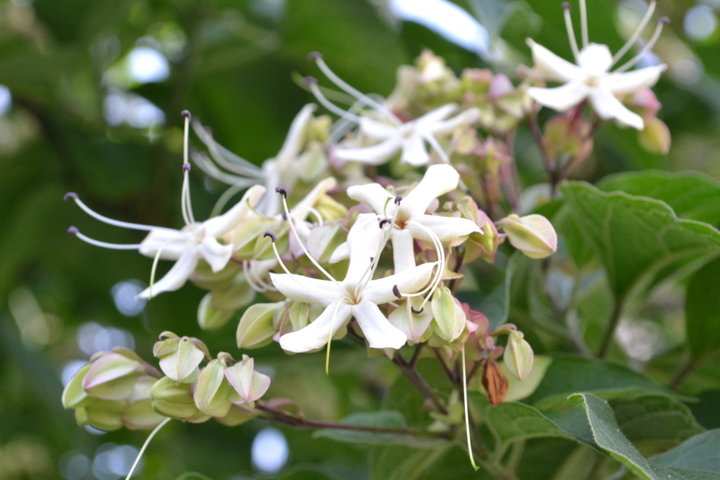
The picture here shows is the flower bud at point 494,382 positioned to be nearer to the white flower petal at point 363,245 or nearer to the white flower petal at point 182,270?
the white flower petal at point 363,245

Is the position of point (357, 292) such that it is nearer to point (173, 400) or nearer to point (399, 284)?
point (399, 284)

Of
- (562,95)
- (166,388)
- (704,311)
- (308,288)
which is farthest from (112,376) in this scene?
(704,311)

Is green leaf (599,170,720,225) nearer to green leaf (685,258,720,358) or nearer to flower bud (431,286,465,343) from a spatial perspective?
green leaf (685,258,720,358)

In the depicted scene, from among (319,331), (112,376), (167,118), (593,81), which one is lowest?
(167,118)

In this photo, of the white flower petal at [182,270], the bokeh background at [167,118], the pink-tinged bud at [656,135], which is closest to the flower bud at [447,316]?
the white flower petal at [182,270]

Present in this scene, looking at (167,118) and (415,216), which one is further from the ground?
(415,216)

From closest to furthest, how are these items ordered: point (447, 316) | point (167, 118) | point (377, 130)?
point (447, 316), point (377, 130), point (167, 118)

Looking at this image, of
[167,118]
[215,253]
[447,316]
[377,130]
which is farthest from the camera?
[167,118]

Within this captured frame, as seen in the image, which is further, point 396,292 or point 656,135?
point 656,135
